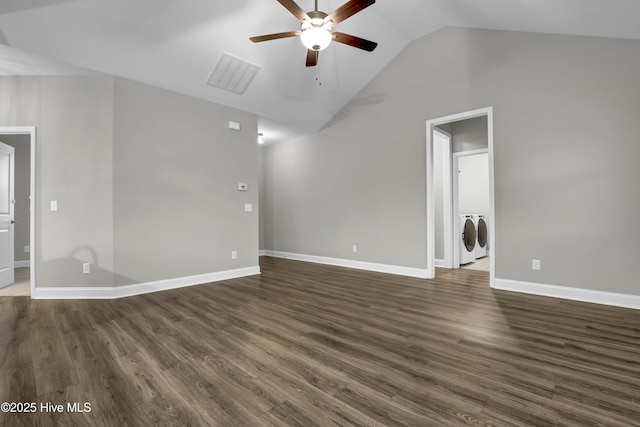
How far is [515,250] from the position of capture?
3879 mm

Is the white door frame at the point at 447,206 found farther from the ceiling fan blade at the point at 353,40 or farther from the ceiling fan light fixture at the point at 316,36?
the ceiling fan light fixture at the point at 316,36

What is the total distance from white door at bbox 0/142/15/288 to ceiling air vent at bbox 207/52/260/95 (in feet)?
10.5

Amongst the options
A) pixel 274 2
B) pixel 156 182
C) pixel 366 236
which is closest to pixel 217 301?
pixel 156 182

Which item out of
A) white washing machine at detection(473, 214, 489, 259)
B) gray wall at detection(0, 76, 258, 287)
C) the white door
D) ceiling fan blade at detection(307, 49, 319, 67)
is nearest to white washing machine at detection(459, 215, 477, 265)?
white washing machine at detection(473, 214, 489, 259)

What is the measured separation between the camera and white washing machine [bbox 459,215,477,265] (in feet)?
18.7

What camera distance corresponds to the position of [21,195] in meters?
6.25

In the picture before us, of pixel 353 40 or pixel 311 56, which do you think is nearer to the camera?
pixel 353 40

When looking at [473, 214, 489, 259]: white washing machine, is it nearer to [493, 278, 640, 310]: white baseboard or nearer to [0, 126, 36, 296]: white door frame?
[493, 278, 640, 310]: white baseboard

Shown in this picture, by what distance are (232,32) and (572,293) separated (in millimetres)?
5058

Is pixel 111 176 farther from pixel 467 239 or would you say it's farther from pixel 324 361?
pixel 467 239

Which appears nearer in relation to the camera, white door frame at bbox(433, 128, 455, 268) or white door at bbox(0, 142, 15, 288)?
white door at bbox(0, 142, 15, 288)

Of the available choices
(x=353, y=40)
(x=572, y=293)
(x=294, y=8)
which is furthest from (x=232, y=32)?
(x=572, y=293)

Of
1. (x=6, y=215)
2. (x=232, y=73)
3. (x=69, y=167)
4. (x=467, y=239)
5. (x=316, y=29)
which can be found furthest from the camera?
(x=467, y=239)

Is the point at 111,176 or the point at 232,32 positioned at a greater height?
the point at 232,32
